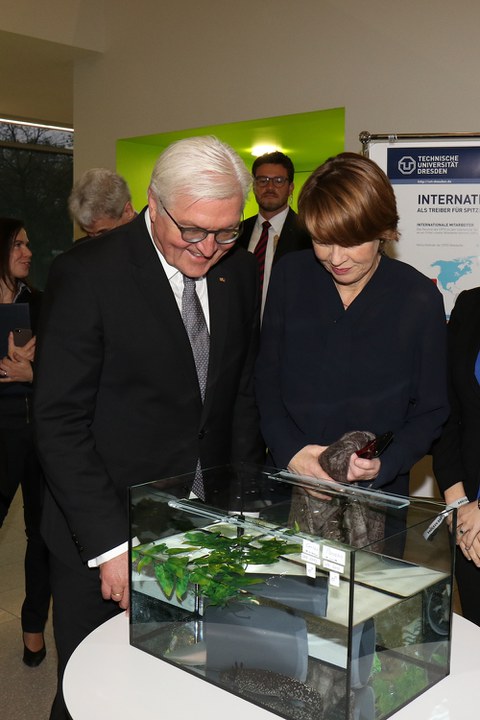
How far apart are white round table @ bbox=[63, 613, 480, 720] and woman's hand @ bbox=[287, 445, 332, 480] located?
1.88 feet

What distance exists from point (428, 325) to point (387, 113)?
154 inches

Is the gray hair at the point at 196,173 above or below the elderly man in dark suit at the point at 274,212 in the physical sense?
below

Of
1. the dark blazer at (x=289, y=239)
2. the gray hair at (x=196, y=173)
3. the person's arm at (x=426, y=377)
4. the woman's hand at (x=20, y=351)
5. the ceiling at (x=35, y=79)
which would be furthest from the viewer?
the ceiling at (x=35, y=79)

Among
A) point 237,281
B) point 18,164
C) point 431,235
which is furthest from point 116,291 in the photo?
point 18,164

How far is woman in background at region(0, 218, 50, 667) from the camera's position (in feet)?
11.1

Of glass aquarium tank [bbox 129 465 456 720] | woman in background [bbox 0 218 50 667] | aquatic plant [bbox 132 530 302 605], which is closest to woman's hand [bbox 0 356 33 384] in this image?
woman in background [bbox 0 218 50 667]

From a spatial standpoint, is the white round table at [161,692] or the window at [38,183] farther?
the window at [38,183]

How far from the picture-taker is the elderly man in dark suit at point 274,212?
523 centimetres

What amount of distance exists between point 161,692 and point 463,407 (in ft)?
4.17

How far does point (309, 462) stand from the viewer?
6.89 feet

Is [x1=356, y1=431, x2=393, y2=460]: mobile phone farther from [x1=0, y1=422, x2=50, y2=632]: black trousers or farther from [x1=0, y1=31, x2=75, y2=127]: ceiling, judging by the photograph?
[x1=0, y1=31, x2=75, y2=127]: ceiling

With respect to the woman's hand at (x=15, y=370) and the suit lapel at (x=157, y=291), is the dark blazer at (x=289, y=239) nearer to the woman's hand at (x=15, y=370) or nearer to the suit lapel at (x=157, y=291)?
the woman's hand at (x=15, y=370)

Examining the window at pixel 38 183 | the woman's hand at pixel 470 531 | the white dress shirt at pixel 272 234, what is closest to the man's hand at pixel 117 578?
the woman's hand at pixel 470 531

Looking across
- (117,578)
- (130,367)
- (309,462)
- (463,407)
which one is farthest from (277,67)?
(117,578)
